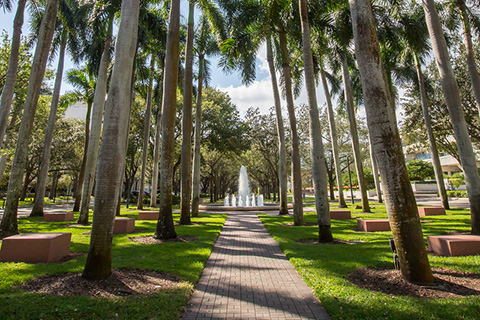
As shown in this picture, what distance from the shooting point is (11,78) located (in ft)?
35.7

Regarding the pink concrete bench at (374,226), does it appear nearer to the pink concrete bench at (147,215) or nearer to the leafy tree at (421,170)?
the pink concrete bench at (147,215)

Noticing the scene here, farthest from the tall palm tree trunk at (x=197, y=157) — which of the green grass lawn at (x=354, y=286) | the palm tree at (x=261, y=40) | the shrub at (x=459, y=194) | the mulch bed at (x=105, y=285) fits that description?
the shrub at (x=459, y=194)

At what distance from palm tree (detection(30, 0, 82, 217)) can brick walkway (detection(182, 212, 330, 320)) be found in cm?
1533

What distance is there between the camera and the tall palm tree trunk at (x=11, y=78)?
1052 centimetres

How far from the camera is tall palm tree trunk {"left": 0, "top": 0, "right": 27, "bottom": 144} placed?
10.5 m

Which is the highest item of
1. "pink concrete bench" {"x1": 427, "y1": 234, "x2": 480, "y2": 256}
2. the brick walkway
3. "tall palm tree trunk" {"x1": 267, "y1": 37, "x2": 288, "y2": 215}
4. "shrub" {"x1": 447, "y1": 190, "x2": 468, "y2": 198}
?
"tall palm tree trunk" {"x1": 267, "y1": 37, "x2": 288, "y2": 215}

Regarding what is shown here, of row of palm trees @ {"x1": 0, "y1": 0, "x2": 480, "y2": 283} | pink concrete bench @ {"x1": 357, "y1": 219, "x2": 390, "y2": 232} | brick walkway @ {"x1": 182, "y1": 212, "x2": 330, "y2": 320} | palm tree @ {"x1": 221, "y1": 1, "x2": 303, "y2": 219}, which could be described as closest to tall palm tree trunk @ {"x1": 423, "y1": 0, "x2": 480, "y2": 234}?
row of palm trees @ {"x1": 0, "y1": 0, "x2": 480, "y2": 283}

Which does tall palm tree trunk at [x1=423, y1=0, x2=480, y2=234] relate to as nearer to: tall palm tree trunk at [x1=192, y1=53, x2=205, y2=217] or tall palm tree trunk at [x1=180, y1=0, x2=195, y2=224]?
tall palm tree trunk at [x1=180, y1=0, x2=195, y2=224]

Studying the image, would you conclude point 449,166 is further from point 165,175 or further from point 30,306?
point 30,306

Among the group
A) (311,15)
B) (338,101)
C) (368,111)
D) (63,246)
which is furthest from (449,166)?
(63,246)

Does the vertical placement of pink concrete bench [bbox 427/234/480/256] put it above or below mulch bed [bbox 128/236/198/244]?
above

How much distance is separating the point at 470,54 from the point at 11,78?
1980cm

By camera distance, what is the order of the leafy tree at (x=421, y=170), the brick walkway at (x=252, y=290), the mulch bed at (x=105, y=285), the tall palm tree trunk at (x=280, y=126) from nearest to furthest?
the brick walkway at (x=252, y=290) → the mulch bed at (x=105, y=285) → the tall palm tree trunk at (x=280, y=126) → the leafy tree at (x=421, y=170)

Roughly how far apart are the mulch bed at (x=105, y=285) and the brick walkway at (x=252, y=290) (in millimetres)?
762
